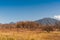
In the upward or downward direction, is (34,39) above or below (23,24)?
below

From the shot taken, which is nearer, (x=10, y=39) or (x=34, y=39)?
(x=10, y=39)

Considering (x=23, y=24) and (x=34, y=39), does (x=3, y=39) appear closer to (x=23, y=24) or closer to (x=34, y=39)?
(x=34, y=39)

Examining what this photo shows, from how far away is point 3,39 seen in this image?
15.8 metres

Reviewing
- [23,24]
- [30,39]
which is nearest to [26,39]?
[30,39]

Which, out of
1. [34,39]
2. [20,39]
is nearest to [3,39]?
[20,39]

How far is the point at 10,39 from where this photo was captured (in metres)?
16.0

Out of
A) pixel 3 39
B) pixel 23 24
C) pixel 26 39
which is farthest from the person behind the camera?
pixel 23 24

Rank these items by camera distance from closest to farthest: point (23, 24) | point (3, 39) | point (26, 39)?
point (3, 39)
point (26, 39)
point (23, 24)

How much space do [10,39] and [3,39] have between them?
0.63 m

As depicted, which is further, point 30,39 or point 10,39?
point 30,39

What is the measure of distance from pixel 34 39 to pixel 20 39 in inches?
53.1

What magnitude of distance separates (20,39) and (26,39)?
581 mm

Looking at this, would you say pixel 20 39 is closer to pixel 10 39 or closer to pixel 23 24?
pixel 10 39

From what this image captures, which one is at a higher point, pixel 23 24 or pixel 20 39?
pixel 23 24
